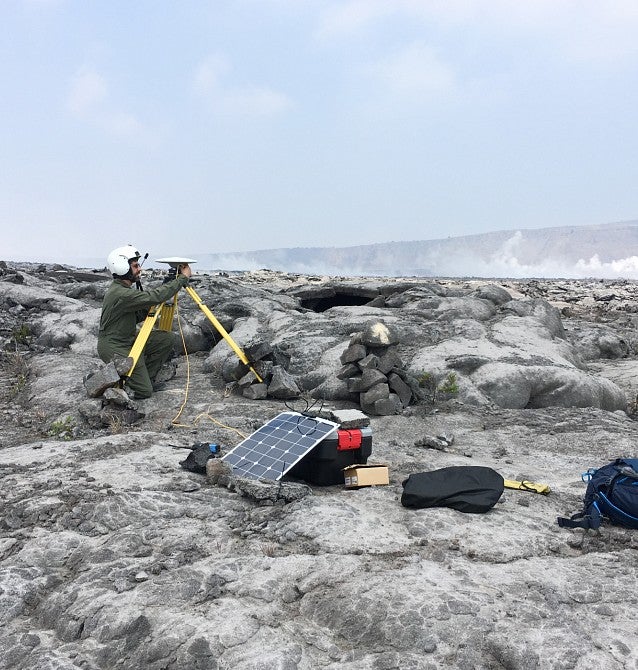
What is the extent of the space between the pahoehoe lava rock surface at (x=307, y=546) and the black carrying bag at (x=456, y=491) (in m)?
0.12

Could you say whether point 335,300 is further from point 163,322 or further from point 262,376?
point 262,376

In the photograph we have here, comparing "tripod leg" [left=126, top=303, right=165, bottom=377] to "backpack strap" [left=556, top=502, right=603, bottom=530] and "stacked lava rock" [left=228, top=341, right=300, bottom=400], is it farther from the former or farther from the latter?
"backpack strap" [left=556, top=502, right=603, bottom=530]

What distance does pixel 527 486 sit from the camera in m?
5.50

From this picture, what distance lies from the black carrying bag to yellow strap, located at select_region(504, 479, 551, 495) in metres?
0.45

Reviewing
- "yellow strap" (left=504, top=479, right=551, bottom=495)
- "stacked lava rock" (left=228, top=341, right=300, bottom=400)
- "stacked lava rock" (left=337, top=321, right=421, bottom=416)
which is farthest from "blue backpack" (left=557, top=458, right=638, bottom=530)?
"stacked lava rock" (left=228, top=341, right=300, bottom=400)

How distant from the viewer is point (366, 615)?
3.28 meters

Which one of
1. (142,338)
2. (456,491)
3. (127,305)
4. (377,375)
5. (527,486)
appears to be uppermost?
(127,305)

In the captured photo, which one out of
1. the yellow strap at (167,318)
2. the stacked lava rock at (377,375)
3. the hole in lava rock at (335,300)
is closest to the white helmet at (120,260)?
the yellow strap at (167,318)

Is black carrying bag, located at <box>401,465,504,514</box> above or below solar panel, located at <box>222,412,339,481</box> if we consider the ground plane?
below

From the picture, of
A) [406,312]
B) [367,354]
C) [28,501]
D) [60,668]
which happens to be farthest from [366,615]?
[406,312]

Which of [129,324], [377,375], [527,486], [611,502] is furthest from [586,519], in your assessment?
[129,324]

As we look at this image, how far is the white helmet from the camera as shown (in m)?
8.94

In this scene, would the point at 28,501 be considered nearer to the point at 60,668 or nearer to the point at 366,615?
the point at 60,668

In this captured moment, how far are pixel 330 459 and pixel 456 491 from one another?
1.20 metres
